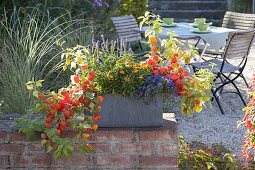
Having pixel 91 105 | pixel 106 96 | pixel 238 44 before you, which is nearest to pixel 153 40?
pixel 106 96

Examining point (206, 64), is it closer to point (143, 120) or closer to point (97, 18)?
point (97, 18)

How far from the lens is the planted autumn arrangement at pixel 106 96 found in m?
3.18

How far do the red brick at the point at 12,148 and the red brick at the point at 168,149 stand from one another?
30.2 inches

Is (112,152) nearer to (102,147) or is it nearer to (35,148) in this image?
(102,147)

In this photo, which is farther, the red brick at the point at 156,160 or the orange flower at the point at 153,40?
the orange flower at the point at 153,40

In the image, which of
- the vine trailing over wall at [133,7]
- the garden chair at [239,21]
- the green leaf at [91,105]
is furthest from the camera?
the vine trailing over wall at [133,7]

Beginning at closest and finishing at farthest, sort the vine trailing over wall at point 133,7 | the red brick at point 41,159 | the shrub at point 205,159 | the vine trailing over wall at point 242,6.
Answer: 1. the red brick at point 41,159
2. the shrub at point 205,159
3. the vine trailing over wall at point 133,7
4. the vine trailing over wall at point 242,6

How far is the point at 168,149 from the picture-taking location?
10.6 ft

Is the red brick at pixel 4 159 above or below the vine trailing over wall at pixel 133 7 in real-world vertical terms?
above

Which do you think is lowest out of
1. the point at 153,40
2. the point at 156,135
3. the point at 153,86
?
the point at 156,135

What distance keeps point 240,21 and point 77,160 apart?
17.1 feet

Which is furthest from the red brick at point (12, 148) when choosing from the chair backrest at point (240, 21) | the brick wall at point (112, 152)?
the chair backrest at point (240, 21)

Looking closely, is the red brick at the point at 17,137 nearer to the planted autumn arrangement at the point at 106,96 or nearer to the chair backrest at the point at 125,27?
the planted autumn arrangement at the point at 106,96

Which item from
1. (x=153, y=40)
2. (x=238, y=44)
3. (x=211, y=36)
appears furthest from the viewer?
(x=211, y=36)
